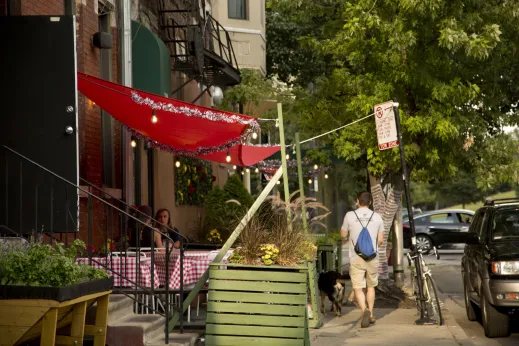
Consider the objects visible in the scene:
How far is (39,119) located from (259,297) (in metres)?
2.95

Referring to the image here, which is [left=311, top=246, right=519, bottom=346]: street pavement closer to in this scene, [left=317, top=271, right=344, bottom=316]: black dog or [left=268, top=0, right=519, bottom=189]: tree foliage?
[left=317, top=271, right=344, bottom=316]: black dog

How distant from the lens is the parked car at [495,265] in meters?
12.5

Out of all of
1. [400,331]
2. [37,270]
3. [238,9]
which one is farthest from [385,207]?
[238,9]

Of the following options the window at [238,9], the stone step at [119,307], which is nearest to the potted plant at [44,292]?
the stone step at [119,307]

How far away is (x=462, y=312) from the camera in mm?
17047

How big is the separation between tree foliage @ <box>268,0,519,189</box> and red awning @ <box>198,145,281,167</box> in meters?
1.32

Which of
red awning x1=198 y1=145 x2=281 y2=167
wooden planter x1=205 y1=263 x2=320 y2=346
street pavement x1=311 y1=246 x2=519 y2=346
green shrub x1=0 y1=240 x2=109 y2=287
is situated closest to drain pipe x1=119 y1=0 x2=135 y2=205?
red awning x1=198 y1=145 x2=281 y2=167

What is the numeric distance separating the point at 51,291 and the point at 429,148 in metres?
11.3

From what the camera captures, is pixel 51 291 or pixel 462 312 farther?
pixel 462 312

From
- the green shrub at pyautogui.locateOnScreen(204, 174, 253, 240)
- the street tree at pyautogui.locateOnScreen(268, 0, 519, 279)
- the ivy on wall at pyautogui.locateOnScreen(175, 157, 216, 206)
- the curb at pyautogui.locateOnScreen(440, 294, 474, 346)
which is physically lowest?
A: the curb at pyautogui.locateOnScreen(440, 294, 474, 346)

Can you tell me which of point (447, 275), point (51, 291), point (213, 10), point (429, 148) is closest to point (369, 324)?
point (429, 148)

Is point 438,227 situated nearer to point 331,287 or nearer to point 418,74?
point 418,74

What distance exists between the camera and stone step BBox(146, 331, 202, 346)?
9.83 metres

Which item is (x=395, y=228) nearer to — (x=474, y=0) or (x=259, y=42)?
(x=474, y=0)
